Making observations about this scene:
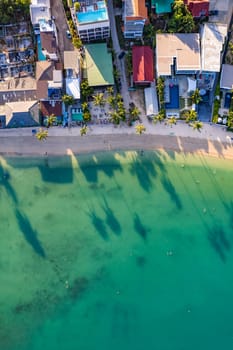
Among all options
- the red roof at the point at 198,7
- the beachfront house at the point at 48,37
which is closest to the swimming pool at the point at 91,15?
the beachfront house at the point at 48,37

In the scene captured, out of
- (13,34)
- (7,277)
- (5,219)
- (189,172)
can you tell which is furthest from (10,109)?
(189,172)

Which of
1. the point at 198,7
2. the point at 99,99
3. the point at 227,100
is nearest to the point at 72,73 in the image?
the point at 99,99

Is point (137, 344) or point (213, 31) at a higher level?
point (213, 31)

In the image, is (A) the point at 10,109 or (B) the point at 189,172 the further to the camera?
(B) the point at 189,172

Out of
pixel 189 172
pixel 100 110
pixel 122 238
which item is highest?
pixel 100 110

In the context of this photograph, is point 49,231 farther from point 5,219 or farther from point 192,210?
point 192,210

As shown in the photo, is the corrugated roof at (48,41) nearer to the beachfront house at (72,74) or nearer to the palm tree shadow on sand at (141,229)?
the beachfront house at (72,74)

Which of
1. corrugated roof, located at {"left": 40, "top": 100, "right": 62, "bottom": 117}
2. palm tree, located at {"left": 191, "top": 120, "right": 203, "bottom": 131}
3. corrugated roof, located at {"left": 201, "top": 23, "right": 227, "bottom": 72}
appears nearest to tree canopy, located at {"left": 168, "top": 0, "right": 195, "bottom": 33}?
corrugated roof, located at {"left": 201, "top": 23, "right": 227, "bottom": 72}
